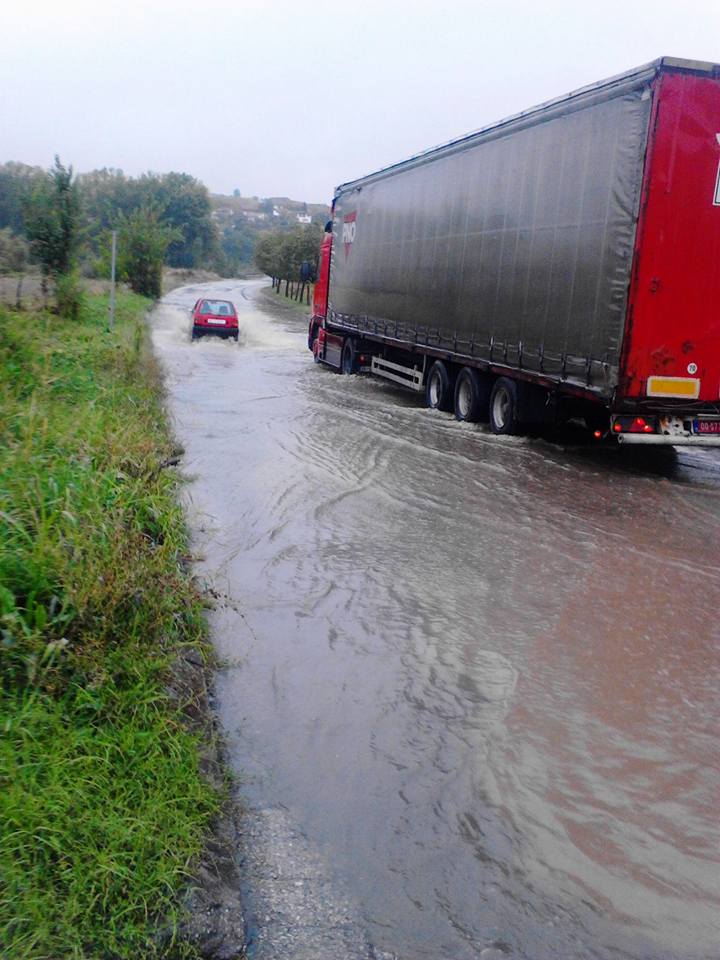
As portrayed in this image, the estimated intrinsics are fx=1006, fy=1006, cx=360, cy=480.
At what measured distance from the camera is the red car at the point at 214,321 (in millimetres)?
31062

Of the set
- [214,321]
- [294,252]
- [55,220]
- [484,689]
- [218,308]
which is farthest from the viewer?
[294,252]

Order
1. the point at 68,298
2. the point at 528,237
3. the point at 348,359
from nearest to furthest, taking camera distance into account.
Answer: the point at 528,237
the point at 68,298
the point at 348,359

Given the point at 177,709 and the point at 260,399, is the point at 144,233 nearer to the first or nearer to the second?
the point at 260,399

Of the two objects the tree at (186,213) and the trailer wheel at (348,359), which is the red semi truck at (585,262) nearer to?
the trailer wheel at (348,359)

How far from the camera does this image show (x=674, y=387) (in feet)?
35.4

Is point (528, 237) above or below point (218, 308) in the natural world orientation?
above

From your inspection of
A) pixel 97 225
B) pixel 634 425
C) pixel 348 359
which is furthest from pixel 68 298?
pixel 97 225

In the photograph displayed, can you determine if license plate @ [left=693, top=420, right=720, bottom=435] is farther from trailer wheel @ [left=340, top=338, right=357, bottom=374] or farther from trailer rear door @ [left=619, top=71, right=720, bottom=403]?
trailer wheel @ [left=340, top=338, right=357, bottom=374]

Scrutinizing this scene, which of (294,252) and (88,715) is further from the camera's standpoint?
(294,252)

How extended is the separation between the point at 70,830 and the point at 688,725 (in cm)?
344

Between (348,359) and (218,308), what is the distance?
9.82 m

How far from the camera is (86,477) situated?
21.1 ft

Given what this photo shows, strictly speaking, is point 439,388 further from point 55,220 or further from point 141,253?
point 141,253

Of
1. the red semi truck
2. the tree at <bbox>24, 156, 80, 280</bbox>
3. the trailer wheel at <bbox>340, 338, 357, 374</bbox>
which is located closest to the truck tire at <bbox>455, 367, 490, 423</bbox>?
the red semi truck
